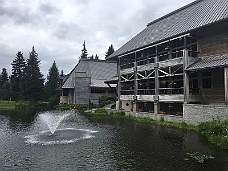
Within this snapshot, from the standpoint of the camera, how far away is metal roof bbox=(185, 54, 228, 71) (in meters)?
19.7

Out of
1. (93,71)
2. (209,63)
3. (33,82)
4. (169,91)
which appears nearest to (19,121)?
(169,91)

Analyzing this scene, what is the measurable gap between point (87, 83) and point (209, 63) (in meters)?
33.1

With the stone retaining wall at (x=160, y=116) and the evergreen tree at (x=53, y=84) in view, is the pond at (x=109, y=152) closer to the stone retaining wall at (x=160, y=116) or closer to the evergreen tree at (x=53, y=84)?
the stone retaining wall at (x=160, y=116)

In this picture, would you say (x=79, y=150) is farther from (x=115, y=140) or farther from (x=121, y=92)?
(x=121, y=92)

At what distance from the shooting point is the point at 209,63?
69.1ft

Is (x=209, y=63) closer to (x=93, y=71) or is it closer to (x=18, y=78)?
(x=93, y=71)

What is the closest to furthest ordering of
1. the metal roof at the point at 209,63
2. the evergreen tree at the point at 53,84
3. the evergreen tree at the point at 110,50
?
the metal roof at the point at 209,63 → the evergreen tree at the point at 53,84 → the evergreen tree at the point at 110,50

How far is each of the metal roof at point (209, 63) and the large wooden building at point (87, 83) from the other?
29.4 m

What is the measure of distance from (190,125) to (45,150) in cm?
1336

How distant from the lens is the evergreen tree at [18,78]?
6044cm

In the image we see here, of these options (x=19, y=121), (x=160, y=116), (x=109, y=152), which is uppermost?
(x=160, y=116)

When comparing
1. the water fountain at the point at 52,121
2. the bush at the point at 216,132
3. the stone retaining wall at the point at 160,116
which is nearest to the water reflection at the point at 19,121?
the water fountain at the point at 52,121

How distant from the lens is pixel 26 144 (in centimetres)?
1540

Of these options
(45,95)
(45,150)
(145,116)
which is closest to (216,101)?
(145,116)
